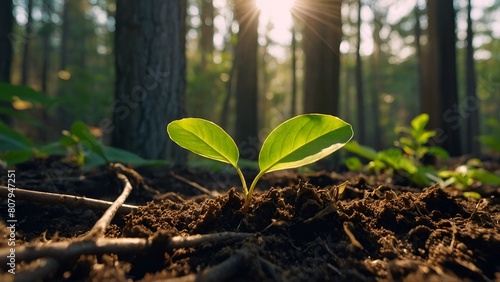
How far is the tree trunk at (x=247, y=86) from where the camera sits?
6.30 meters

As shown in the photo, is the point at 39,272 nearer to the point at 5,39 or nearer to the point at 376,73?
the point at 5,39

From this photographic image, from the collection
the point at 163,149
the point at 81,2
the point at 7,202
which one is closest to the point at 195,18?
the point at 81,2

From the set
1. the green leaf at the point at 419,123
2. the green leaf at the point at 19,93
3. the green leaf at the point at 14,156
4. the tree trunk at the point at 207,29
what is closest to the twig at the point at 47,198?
the green leaf at the point at 14,156

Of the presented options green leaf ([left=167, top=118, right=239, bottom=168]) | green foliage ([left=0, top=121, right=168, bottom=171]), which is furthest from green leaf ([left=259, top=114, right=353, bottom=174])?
green foliage ([left=0, top=121, right=168, bottom=171])

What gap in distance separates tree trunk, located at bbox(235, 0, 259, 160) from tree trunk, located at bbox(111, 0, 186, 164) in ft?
10.2

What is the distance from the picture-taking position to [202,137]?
3.89 ft

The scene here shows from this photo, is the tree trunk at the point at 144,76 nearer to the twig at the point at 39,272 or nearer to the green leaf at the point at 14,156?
the green leaf at the point at 14,156

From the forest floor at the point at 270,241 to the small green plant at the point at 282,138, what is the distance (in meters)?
0.15

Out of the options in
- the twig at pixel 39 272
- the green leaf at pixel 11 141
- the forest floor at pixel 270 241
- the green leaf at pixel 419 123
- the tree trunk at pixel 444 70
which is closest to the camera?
the twig at pixel 39 272

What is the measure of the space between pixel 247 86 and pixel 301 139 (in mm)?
5421

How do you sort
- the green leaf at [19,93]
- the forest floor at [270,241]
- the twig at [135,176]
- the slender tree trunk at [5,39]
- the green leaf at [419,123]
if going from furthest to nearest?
1. the slender tree trunk at [5,39]
2. the green leaf at [419,123]
3. the green leaf at [19,93]
4. the twig at [135,176]
5. the forest floor at [270,241]

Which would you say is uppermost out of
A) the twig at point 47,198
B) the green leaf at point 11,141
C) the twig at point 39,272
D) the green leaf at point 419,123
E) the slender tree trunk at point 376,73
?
the slender tree trunk at point 376,73

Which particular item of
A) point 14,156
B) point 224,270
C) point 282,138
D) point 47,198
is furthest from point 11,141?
point 224,270

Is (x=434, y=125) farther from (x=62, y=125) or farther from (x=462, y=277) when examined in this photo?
(x=62, y=125)
